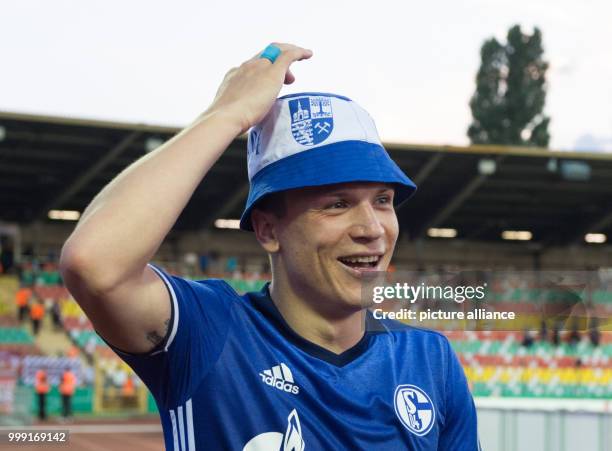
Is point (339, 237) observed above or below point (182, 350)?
above

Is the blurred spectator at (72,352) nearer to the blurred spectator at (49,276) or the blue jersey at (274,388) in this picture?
the blurred spectator at (49,276)

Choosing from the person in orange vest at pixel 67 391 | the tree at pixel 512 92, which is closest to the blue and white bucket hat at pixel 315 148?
the person in orange vest at pixel 67 391

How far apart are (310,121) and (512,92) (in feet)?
166

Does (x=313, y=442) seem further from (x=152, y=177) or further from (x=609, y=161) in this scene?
(x=609, y=161)

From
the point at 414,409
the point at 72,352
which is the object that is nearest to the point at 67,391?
the point at 72,352

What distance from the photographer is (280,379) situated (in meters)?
2.20

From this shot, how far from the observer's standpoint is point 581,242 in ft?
107

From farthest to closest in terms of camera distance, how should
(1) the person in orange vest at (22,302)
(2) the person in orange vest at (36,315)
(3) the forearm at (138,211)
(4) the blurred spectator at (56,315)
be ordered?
1. (4) the blurred spectator at (56,315)
2. (1) the person in orange vest at (22,302)
3. (2) the person in orange vest at (36,315)
4. (3) the forearm at (138,211)

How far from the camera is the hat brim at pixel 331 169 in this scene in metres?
2.23

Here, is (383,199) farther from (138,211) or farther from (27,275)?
(27,275)

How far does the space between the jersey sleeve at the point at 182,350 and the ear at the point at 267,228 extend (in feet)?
0.86

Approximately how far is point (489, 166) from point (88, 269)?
24.3 meters

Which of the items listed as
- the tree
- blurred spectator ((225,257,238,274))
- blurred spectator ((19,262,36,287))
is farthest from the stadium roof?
the tree

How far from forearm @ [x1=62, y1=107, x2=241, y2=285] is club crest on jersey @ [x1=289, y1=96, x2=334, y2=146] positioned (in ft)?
1.02
